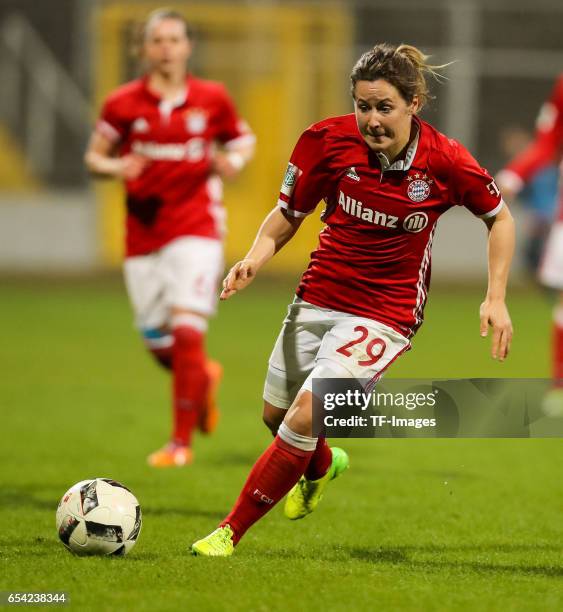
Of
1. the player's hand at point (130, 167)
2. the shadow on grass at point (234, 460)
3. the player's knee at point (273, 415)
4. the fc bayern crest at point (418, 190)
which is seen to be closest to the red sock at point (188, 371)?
the shadow on grass at point (234, 460)

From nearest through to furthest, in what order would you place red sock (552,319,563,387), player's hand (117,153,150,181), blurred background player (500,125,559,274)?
player's hand (117,153,150,181) → red sock (552,319,563,387) → blurred background player (500,125,559,274)

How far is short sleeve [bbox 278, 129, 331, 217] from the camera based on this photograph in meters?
5.14

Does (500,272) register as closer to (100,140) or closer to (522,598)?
(522,598)

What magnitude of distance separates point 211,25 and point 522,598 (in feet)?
61.0

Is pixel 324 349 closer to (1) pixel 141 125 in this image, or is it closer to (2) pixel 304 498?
(2) pixel 304 498

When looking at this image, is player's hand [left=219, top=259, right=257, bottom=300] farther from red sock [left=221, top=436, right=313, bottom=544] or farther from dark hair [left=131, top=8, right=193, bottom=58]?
dark hair [left=131, top=8, right=193, bottom=58]

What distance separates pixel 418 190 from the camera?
5062 mm

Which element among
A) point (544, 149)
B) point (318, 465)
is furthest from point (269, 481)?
point (544, 149)

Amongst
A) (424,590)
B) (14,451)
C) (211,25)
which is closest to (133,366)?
(14,451)

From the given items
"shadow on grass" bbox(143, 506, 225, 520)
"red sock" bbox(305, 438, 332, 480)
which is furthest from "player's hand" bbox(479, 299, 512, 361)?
"shadow on grass" bbox(143, 506, 225, 520)

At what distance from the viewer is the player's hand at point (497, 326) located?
472cm

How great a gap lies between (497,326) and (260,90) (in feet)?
57.4

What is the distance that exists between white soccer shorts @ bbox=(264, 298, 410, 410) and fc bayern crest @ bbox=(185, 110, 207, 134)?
9.14ft

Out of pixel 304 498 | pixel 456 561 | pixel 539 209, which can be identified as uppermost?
pixel 456 561
